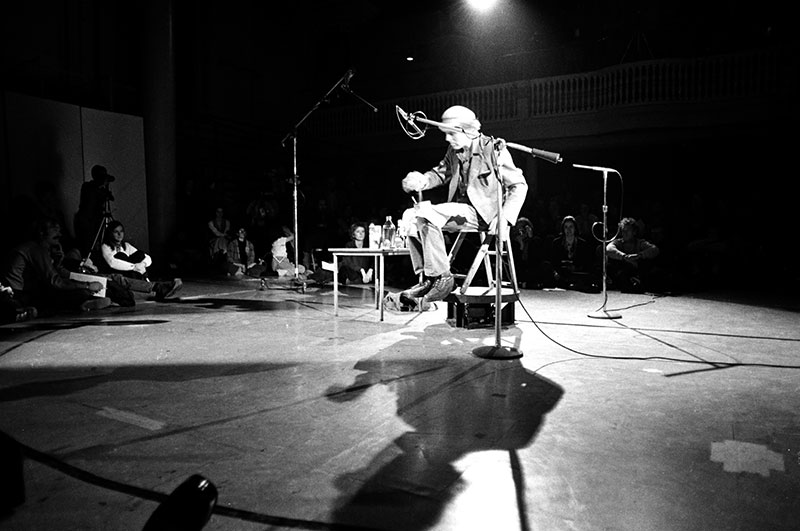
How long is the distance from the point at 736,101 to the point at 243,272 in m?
9.09

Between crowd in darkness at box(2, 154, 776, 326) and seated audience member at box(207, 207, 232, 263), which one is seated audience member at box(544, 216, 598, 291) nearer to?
crowd in darkness at box(2, 154, 776, 326)

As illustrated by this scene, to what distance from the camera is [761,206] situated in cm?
873

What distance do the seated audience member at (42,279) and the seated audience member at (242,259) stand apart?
3.77 m

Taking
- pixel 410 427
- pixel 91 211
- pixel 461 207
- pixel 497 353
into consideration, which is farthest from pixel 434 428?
pixel 91 211

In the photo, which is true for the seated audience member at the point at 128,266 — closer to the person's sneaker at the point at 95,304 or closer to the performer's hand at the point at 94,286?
the performer's hand at the point at 94,286

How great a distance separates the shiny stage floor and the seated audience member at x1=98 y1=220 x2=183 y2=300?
209cm

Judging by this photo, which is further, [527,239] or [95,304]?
[527,239]

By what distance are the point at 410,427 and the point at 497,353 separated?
130 cm

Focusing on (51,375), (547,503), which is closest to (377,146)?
(51,375)

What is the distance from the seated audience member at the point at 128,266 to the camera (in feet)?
20.9

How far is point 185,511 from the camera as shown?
1.00 m

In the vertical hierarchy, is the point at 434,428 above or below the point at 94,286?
below

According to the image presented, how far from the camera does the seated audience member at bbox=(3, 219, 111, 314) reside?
16.8 feet

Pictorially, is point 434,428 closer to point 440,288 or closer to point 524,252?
point 440,288
